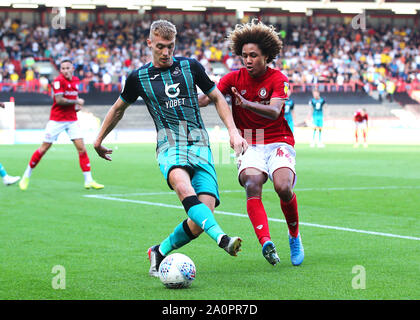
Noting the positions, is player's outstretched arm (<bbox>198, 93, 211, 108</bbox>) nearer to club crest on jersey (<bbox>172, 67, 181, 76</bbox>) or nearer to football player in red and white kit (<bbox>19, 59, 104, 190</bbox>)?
club crest on jersey (<bbox>172, 67, 181, 76</bbox>)

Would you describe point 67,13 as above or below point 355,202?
above

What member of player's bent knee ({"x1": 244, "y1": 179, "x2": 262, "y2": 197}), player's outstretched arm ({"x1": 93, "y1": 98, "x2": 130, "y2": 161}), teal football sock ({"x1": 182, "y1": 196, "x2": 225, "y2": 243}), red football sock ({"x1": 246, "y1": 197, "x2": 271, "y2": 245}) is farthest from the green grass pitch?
player's outstretched arm ({"x1": 93, "y1": 98, "x2": 130, "y2": 161})

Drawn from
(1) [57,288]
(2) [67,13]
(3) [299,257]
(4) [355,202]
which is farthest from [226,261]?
(2) [67,13]

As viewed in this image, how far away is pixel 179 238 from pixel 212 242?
190cm

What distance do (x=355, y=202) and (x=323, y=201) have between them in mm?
495

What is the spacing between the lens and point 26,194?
12836 millimetres

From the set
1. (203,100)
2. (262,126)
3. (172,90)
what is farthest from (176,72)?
(262,126)

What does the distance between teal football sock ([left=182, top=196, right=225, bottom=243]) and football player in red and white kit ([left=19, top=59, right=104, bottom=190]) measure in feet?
25.9

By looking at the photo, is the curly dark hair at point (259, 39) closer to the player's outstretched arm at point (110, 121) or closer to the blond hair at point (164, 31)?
the blond hair at point (164, 31)

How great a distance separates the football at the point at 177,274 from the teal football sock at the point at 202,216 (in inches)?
13.2

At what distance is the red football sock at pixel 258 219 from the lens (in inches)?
255

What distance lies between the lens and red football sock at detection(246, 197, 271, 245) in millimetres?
6473

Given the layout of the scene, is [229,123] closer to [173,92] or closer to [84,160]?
[173,92]
